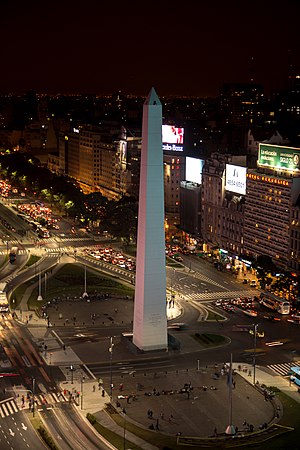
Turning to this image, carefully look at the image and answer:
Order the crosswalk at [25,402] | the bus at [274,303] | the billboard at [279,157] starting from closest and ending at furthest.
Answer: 1. the crosswalk at [25,402]
2. the bus at [274,303]
3. the billboard at [279,157]

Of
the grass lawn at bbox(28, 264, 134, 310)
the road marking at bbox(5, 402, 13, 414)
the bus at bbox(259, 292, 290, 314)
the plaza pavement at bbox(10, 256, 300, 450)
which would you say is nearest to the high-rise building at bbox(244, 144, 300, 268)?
the bus at bbox(259, 292, 290, 314)

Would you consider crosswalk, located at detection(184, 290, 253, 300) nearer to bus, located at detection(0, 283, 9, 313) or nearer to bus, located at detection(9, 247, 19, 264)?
bus, located at detection(0, 283, 9, 313)

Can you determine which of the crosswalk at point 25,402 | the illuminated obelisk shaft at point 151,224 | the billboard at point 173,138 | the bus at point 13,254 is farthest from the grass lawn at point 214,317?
the billboard at point 173,138

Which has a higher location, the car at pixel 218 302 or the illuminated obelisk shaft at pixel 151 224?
the illuminated obelisk shaft at pixel 151 224

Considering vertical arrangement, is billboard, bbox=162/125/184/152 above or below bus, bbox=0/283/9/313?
above

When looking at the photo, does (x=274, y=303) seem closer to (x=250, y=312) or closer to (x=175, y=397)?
(x=250, y=312)

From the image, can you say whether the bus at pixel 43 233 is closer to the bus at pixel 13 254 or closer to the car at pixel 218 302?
the bus at pixel 13 254

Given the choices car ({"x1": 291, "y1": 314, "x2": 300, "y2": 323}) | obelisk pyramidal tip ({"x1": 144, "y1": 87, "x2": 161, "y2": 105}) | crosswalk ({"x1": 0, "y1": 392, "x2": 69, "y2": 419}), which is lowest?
crosswalk ({"x1": 0, "y1": 392, "x2": 69, "y2": 419})
